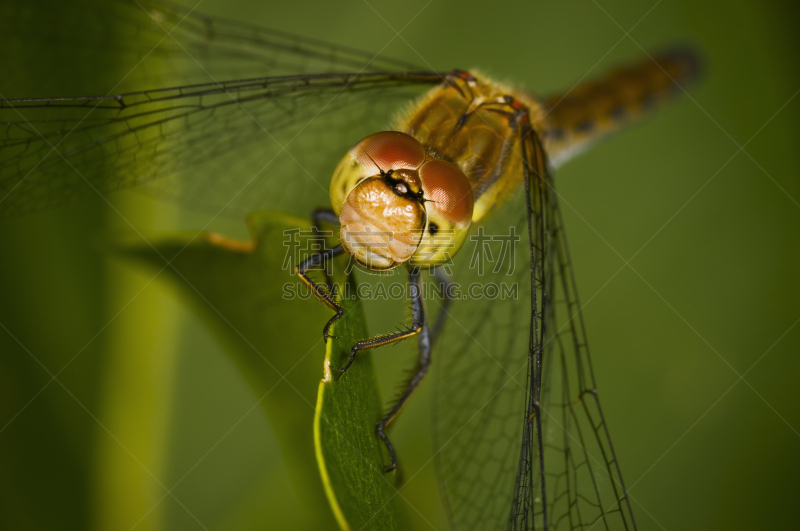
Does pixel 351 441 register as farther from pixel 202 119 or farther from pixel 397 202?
pixel 202 119

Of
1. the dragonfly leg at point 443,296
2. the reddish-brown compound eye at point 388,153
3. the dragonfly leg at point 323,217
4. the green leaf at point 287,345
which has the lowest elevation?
the green leaf at point 287,345

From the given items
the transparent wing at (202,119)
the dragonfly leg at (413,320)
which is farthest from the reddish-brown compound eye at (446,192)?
the transparent wing at (202,119)

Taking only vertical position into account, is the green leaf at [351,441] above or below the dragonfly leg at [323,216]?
below

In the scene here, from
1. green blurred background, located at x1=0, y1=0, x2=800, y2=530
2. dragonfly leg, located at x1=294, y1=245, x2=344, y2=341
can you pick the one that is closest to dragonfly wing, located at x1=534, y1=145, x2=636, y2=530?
green blurred background, located at x1=0, y1=0, x2=800, y2=530

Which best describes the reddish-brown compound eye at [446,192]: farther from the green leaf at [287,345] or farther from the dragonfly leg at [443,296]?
the dragonfly leg at [443,296]

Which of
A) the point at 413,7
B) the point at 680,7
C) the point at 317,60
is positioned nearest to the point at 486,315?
the point at 317,60

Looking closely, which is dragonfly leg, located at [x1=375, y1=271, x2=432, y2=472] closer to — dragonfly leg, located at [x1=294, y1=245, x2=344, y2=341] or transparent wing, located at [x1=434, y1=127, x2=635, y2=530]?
transparent wing, located at [x1=434, y1=127, x2=635, y2=530]
